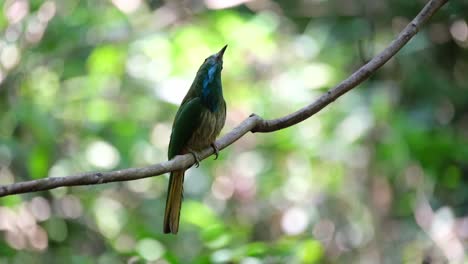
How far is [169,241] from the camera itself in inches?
185

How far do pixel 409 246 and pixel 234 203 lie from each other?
48.4 inches

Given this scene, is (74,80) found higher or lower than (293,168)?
→ higher

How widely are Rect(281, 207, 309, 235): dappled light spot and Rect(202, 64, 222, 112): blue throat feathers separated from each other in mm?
2297

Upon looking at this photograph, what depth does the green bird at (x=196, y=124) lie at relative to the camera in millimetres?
3426

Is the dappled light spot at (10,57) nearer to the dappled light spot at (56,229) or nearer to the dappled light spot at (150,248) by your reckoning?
the dappled light spot at (56,229)

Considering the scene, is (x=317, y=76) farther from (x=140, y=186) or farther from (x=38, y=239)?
(x=38, y=239)

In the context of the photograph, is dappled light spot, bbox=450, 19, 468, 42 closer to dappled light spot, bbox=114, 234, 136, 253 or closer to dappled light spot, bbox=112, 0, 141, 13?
dappled light spot, bbox=112, 0, 141, 13

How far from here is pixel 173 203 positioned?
3.42m

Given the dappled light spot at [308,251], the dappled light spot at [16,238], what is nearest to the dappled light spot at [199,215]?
the dappled light spot at [308,251]

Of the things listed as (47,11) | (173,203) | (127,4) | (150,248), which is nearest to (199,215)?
(150,248)

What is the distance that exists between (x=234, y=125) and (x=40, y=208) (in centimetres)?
139

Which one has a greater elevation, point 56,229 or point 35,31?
point 35,31

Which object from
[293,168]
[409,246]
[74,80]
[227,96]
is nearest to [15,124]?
[74,80]

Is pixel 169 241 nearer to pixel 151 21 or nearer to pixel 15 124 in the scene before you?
pixel 15 124
